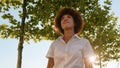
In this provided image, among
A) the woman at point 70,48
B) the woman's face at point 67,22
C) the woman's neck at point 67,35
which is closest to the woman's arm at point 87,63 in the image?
the woman at point 70,48

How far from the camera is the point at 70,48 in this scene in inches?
175

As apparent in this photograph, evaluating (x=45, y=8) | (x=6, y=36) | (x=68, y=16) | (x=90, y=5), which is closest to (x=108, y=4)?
(x=90, y=5)

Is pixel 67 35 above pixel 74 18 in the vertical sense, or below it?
below

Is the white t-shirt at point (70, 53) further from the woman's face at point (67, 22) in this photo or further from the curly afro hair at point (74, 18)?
the curly afro hair at point (74, 18)

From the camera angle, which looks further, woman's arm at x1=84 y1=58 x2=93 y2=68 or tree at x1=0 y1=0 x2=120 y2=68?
tree at x1=0 y1=0 x2=120 y2=68

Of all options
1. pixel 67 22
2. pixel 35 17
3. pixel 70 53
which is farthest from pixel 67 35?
pixel 35 17

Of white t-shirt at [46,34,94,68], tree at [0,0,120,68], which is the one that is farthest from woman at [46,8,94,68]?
tree at [0,0,120,68]

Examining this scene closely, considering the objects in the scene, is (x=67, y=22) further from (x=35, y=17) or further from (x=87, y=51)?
(x=35, y=17)

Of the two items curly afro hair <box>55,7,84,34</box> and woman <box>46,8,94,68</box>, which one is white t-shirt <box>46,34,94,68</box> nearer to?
woman <box>46,8,94,68</box>

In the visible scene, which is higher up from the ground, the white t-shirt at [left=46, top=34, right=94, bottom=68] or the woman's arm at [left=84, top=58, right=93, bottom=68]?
the white t-shirt at [left=46, top=34, right=94, bottom=68]

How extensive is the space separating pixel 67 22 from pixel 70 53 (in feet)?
1.67

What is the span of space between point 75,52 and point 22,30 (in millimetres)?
17004

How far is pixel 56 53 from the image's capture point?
14.7 feet

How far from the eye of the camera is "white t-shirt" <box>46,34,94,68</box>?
4.34m
